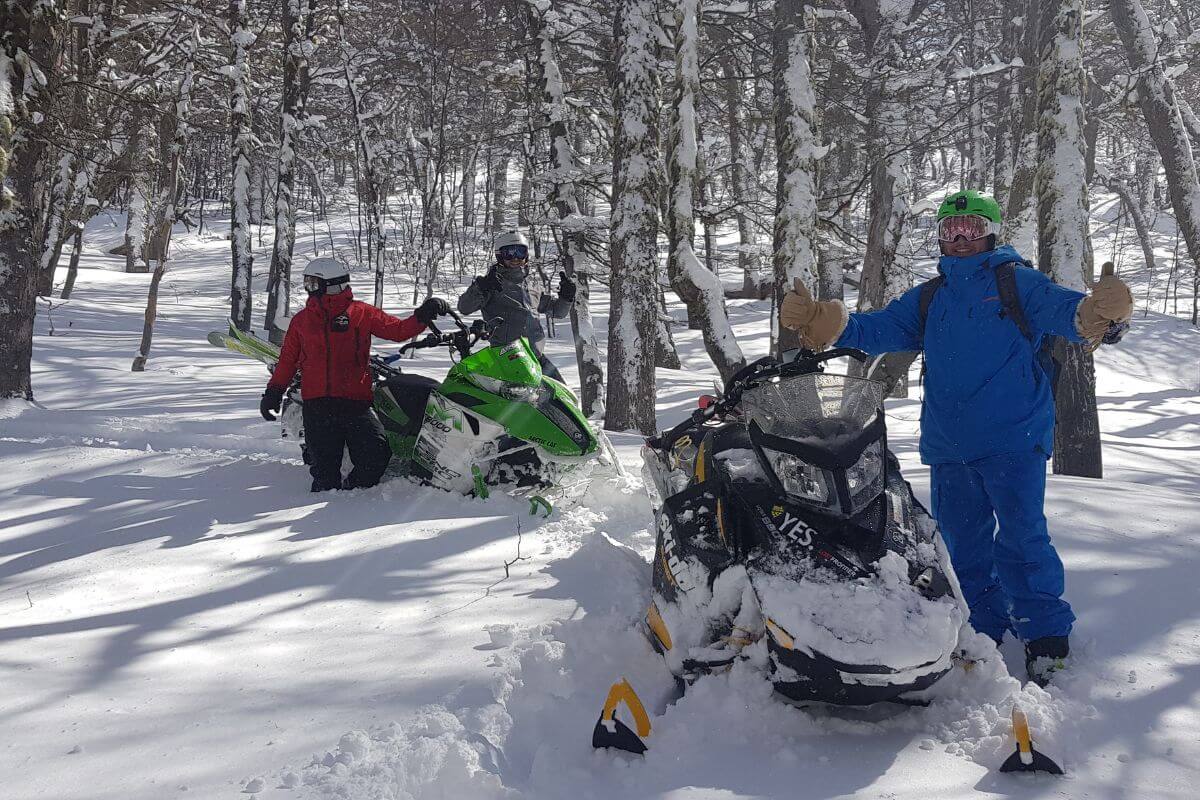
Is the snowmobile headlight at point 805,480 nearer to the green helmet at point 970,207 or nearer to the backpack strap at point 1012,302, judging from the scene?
the backpack strap at point 1012,302

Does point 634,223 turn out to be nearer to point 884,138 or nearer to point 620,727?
→ point 884,138

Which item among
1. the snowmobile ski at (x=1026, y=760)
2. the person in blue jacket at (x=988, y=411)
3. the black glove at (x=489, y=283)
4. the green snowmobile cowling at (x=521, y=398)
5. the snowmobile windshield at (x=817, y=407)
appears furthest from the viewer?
the black glove at (x=489, y=283)

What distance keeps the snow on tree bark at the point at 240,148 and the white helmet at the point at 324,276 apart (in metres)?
10.4

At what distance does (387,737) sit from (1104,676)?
8.27 ft

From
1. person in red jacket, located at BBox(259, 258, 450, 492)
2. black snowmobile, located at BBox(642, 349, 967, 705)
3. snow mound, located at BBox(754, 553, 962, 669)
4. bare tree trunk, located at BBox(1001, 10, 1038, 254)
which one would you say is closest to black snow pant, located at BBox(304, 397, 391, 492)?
person in red jacket, located at BBox(259, 258, 450, 492)

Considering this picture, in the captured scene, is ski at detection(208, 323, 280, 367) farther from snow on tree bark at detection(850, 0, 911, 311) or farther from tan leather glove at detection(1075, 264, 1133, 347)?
snow on tree bark at detection(850, 0, 911, 311)

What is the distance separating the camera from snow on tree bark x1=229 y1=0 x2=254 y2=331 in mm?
16609

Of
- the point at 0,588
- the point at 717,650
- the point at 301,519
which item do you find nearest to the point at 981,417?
the point at 717,650

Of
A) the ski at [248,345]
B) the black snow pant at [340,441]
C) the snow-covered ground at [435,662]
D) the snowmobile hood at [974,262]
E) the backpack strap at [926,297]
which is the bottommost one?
the snow-covered ground at [435,662]

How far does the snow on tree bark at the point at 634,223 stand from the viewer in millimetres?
8648

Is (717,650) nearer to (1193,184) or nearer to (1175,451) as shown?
(1193,184)

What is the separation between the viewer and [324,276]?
589 centimetres

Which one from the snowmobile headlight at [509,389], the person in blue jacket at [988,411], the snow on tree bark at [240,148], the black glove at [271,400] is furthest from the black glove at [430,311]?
the snow on tree bark at [240,148]

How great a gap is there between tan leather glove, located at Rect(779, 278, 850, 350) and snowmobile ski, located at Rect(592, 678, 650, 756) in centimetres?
157
